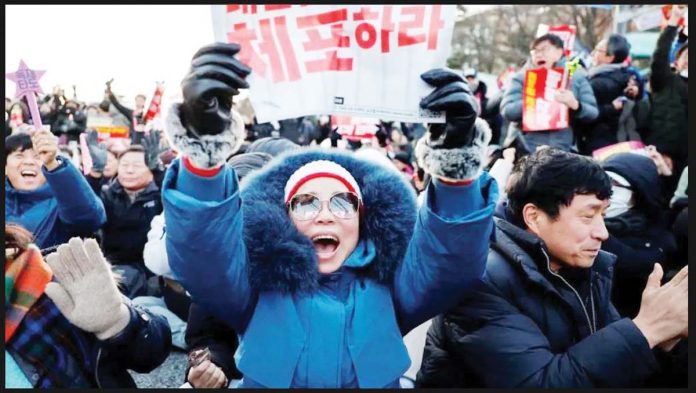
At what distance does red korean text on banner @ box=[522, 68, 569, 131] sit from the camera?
5789mm

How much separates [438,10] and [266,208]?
939mm

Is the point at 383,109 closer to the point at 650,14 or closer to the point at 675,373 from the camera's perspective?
the point at 675,373

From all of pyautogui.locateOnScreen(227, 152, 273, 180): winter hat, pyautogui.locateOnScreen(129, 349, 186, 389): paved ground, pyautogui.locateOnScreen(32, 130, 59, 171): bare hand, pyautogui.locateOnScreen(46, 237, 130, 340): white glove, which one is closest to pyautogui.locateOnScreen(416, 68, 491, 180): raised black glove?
pyautogui.locateOnScreen(46, 237, 130, 340): white glove

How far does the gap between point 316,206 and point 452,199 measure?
0.48 metres

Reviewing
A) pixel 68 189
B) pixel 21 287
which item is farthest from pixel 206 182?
pixel 68 189

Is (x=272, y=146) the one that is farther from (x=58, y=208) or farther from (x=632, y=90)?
(x=632, y=90)

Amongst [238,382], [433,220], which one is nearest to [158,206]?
[238,382]

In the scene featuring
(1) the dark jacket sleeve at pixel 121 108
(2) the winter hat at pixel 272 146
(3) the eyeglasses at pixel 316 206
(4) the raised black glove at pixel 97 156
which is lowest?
(1) the dark jacket sleeve at pixel 121 108

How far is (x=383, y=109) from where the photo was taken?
8.12ft

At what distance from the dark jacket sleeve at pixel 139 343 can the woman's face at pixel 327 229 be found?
2.04 ft

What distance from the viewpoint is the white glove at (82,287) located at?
2.25 metres

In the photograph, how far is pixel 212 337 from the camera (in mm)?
2816

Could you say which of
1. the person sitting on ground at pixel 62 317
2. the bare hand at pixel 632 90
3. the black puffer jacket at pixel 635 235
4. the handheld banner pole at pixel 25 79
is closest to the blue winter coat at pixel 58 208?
the handheld banner pole at pixel 25 79

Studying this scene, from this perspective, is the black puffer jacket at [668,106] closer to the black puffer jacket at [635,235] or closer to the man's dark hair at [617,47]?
the man's dark hair at [617,47]
